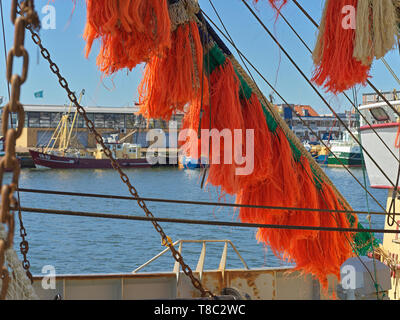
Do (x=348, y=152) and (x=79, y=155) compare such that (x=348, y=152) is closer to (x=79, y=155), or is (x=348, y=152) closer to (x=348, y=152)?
(x=348, y=152)

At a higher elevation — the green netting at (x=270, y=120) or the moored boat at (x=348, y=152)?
the moored boat at (x=348, y=152)

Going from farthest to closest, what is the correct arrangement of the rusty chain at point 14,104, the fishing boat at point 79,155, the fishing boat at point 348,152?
the fishing boat at point 348,152, the fishing boat at point 79,155, the rusty chain at point 14,104

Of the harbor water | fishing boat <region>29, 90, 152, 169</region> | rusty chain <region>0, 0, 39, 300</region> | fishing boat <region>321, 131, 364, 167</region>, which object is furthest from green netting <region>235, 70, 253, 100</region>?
fishing boat <region>321, 131, 364, 167</region>

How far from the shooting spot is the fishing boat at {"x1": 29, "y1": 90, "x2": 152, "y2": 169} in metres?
47.4

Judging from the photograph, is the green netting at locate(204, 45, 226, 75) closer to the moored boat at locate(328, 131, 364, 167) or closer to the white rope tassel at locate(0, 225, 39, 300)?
the white rope tassel at locate(0, 225, 39, 300)

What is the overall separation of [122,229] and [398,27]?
59.6 feet

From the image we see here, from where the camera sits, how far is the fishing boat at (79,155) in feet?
156

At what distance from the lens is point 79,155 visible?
5072 centimetres

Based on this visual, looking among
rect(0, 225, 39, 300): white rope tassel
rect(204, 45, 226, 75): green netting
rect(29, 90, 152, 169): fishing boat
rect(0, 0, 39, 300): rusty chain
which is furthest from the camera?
rect(29, 90, 152, 169): fishing boat

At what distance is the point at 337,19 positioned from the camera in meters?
3.06

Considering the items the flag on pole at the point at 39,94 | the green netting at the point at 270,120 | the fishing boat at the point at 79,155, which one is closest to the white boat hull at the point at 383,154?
the green netting at the point at 270,120

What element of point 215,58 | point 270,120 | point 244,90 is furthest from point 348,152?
point 215,58

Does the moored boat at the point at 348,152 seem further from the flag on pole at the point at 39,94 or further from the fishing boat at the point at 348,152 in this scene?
the flag on pole at the point at 39,94
